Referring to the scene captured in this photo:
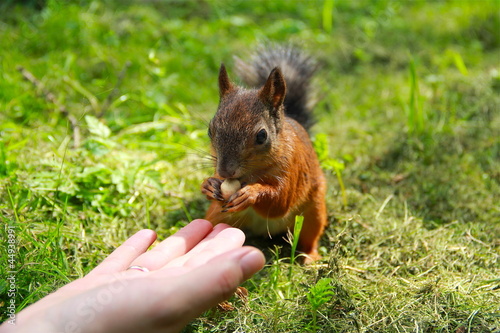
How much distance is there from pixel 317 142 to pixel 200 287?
4.78 feet

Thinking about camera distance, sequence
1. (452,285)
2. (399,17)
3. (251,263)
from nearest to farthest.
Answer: (251,263) < (452,285) < (399,17)

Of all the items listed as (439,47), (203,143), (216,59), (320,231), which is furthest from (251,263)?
(439,47)

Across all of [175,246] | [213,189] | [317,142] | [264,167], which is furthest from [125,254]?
[317,142]

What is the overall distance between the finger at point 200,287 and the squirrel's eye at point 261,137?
676 mm

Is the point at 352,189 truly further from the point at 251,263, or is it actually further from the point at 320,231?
the point at 251,263

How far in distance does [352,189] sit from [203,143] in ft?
3.56

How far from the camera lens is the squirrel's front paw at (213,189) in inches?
72.6

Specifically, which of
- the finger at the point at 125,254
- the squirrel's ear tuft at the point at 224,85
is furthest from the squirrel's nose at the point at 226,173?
the squirrel's ear tuft at the point at 224,85

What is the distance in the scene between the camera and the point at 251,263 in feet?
4.51

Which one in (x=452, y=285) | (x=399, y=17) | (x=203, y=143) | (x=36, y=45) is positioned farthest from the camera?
(x=399, y=17)

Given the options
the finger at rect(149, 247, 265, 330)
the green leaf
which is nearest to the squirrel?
the finger at rect(149, 247, 265, 330)

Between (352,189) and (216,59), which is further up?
(216,59)

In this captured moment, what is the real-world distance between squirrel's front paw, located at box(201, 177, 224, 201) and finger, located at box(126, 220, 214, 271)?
0.42 feet

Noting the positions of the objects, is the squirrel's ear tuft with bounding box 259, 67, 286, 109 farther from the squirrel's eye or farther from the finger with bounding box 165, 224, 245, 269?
the finger with bounding box 165, 224, 245, 269
